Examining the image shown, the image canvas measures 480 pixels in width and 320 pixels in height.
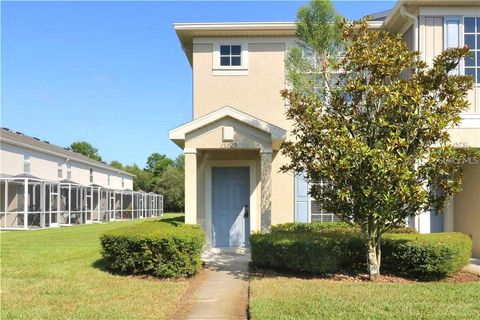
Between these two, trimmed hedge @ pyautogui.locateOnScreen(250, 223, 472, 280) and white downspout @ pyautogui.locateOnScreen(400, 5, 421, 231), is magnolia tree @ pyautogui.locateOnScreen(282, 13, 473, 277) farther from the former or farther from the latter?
white downspout @ pyautogui.locateOnScreen(400, 5, 421, 231)

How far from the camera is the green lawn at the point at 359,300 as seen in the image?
6750 mm

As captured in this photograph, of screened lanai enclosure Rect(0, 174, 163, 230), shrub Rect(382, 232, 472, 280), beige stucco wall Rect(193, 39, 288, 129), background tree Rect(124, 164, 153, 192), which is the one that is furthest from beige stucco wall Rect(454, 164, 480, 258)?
background tree Rect(124, 164, 153, 192)

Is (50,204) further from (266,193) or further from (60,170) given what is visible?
(266,193)

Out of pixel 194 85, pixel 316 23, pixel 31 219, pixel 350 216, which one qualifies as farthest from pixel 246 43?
pixel 31 219

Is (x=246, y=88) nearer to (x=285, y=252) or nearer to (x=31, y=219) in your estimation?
(x=285, y=252)

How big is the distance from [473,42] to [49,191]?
25.0 m

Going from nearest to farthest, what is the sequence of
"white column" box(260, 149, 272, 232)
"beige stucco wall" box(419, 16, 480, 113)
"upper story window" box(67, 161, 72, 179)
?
"white column" box(260, 149, 272, 232)
"beige stucco wall" box(419, 16, 480, 113)
"upper story window" box(67, 161, 72, 179)

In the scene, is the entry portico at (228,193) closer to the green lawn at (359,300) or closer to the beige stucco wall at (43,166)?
the green lawn at (359,300)

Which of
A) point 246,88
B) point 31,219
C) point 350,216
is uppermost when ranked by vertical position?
point 246,88

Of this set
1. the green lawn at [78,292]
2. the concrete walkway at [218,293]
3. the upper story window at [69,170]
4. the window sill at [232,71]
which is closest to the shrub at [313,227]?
the concrete walkway at [218,293]

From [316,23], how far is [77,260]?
321 inches

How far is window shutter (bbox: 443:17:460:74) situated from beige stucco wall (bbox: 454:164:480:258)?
2814 millimetres

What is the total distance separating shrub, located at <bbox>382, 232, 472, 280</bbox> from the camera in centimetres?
900

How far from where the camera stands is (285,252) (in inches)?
375
